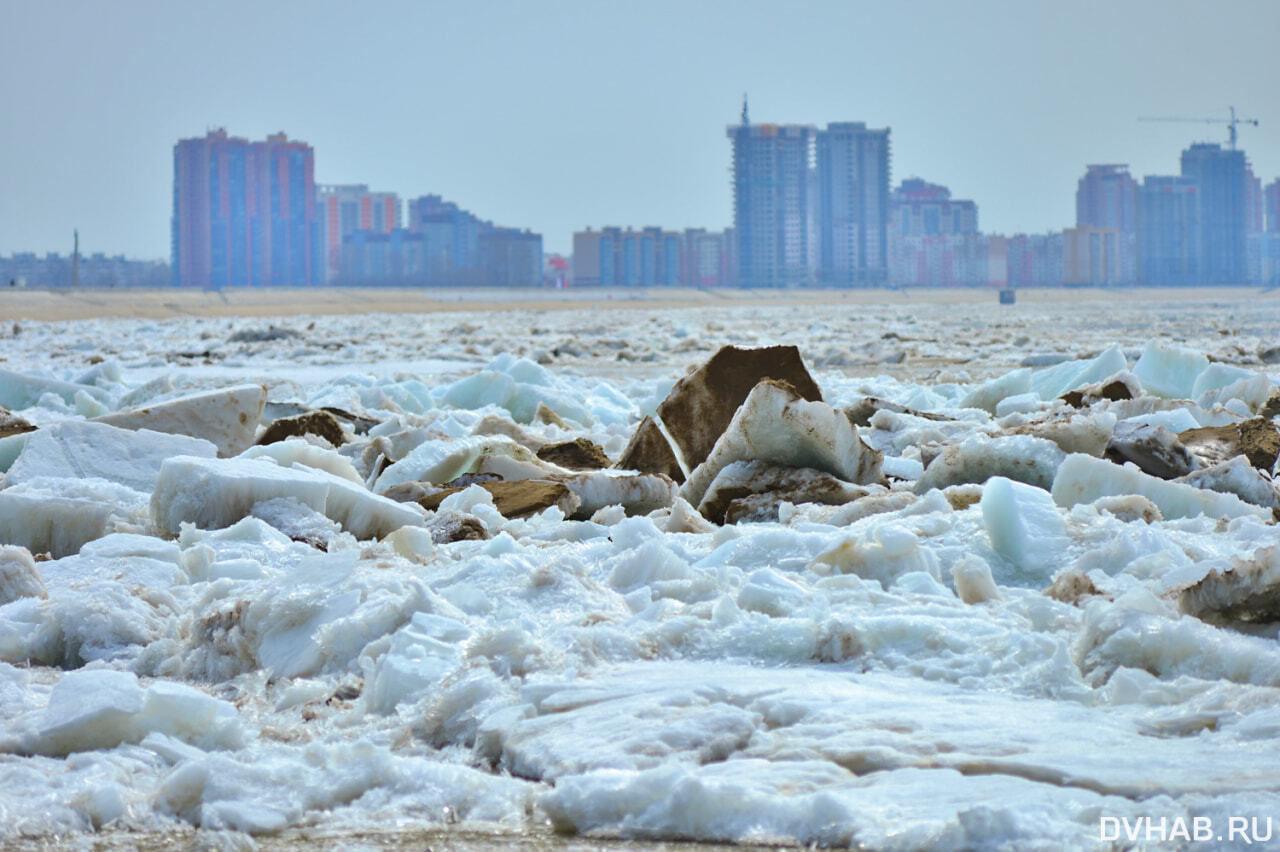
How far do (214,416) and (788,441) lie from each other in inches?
80.7

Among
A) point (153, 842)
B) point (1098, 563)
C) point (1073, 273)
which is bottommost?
point (153, 842)

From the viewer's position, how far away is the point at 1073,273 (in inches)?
5276

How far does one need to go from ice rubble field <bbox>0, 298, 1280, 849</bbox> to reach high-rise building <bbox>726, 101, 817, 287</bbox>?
138 m

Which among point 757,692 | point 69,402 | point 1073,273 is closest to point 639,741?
point 757,692

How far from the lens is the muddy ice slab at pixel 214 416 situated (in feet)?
13.0

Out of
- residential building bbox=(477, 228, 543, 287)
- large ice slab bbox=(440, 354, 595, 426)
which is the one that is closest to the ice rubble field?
large ice slab bbox=(440, 354, 595, 426)

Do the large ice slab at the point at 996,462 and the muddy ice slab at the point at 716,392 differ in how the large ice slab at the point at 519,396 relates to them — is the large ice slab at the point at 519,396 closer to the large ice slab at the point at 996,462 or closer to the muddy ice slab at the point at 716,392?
the muddy ice slab at the point at 716,392

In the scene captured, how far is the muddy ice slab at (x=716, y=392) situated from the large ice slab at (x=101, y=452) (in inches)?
55.0

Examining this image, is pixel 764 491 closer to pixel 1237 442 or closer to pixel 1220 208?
pixel 1237 442

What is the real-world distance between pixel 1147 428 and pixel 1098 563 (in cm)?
129

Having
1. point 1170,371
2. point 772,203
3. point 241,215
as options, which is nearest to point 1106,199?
point 772,203

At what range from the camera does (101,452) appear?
138 inches

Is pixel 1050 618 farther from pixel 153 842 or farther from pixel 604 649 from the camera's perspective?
pixel 153 842

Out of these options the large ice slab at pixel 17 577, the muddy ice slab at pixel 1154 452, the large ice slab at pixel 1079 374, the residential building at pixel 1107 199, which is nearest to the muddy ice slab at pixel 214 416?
the large ice slab at pixel 17 577
